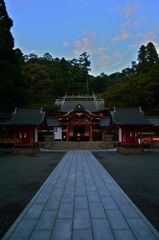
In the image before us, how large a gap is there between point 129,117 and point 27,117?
10.8m

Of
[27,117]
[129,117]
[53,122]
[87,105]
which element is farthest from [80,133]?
[27,117]

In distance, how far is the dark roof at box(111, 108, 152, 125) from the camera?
1694 centimetres

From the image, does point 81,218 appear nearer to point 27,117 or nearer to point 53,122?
point 27,117

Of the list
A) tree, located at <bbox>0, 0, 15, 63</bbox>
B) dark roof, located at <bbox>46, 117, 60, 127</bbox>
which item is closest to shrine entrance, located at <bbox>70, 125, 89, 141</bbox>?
dark roof, located at <bbox>46, 117, 60, 127</bbox>

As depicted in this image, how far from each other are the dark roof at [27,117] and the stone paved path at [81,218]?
465 inches

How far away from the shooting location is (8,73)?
22.3m

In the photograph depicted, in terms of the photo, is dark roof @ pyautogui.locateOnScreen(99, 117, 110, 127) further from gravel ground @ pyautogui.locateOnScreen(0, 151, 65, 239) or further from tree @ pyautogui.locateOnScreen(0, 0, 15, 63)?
gravel ground @ pyautogui.locateOnScreen(0, 151, 65, 239)

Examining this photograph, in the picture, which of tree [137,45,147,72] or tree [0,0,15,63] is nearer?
tree [0,0,15,63]

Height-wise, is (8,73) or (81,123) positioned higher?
(8,73)

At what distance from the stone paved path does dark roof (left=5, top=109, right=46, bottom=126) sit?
38.7 feet

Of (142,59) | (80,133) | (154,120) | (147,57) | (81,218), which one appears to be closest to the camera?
(81,218)

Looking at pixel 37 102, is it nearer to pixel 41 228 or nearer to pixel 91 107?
pixel 91 107

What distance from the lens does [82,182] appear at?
6.62 metres

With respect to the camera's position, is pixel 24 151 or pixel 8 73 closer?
pixel 24 151
